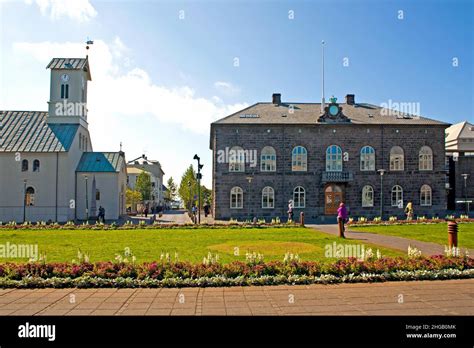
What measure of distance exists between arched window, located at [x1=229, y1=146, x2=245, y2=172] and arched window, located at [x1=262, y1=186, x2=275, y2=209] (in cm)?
332

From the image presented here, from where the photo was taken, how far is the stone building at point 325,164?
1684 inches

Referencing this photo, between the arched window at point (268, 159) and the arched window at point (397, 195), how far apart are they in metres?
13.5

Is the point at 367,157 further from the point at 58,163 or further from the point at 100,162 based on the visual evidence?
the point at 58,163

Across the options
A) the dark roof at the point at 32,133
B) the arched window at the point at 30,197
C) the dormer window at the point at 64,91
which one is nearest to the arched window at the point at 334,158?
the dark roof at the point at 32,133

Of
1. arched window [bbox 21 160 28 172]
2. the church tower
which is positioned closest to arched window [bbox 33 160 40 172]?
arched window [bbox 21 160 28 172]

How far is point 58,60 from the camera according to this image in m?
47.0

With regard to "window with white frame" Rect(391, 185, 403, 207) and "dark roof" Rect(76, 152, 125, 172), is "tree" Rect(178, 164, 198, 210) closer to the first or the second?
"dark roof" Rect(76, 152, 125, 172)

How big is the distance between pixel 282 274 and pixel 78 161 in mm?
40137

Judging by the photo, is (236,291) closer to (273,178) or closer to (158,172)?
(273,178)

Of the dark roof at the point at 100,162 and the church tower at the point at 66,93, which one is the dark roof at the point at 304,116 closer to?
the dark roof at the point at 100,162

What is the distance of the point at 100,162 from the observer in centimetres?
4575

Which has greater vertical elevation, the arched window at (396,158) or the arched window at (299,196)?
the arched window at (396,158)

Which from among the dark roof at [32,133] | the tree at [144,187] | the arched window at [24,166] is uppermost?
the dark roof at [32,133]
